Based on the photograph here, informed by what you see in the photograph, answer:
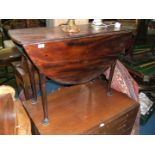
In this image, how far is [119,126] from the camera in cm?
171

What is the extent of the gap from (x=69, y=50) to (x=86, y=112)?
1.89ft

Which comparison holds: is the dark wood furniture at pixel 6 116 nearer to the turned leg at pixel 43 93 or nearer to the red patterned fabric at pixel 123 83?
the turned leg at pixel 43 93

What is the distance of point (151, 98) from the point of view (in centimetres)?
266

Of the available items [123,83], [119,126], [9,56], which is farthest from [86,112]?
[9,56]

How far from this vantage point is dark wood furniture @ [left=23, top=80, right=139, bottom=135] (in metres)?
1.44

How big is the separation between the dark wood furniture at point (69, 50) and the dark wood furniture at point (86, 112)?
0.38 feet

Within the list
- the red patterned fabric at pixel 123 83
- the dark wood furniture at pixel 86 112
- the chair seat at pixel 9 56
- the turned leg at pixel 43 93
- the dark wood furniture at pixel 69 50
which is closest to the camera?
the dark wood furniture at pixel 69 50

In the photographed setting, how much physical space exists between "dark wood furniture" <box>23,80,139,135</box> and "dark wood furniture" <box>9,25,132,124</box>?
0.38 feet

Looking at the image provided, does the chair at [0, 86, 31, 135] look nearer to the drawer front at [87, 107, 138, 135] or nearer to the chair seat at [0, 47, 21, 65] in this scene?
the drawer front at [87, 107, 138, 135]

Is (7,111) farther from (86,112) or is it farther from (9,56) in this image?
(9,56)

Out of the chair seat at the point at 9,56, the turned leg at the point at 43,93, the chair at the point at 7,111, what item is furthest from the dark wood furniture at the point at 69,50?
the chair seat at the point at 9,56

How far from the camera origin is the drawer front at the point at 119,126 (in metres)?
Result: 1.51

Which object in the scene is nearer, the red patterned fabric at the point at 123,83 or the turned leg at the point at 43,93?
the turned leg at the point at 43,93

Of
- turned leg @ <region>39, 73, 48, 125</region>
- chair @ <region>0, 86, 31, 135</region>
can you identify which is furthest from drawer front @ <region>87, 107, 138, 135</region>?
chair @ <region>0, 86, 31, 135</region>
